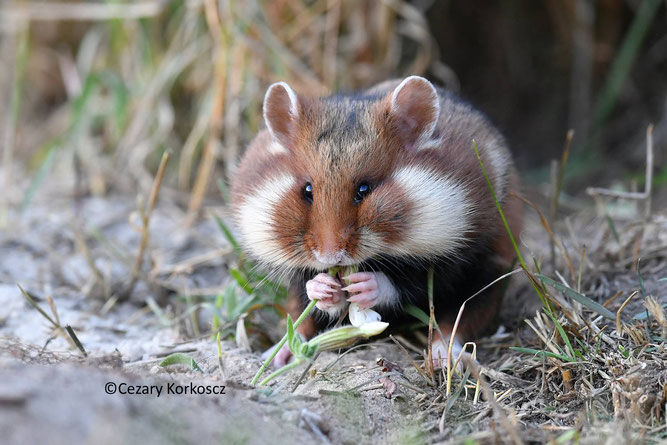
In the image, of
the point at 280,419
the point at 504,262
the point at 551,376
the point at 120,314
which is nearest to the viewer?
the point at 280,419

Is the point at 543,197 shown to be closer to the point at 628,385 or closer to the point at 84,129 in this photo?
the point at 628,385

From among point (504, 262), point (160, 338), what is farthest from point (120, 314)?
point (504, 262)

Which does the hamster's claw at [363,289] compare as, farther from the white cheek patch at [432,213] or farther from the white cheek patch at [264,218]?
the white cheek patch at [264,218]

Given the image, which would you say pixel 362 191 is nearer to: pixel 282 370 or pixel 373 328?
pixel 373 328

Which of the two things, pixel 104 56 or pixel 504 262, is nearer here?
pixel 504 262

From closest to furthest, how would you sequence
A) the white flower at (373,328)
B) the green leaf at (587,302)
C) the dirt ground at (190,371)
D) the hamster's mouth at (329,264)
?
the dirt ground at (190,371) → the white flower at (373,328) → the hamster's mouth at (329,264) → the green leaf at (587,302)

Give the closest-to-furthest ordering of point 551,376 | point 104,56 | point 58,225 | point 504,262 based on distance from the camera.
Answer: point 551,376 < point 504,262 < point 58,225 < point 104,56

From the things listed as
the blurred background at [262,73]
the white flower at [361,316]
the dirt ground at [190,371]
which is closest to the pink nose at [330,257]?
the white flower at [361,316]
